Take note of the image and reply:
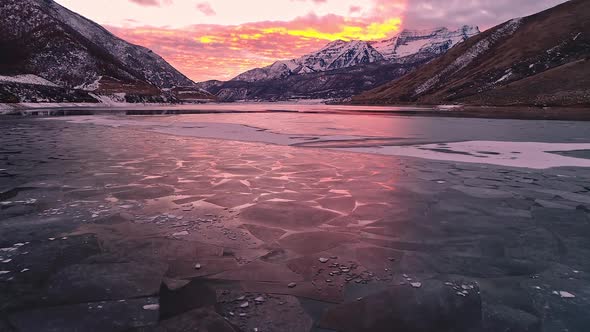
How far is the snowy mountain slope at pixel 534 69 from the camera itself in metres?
111

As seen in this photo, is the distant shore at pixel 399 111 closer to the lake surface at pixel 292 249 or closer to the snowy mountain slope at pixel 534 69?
the snowy mountain slope at pixel 534 69

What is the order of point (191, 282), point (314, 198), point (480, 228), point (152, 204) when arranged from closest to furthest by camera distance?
point (191, 282) → point (480, 228) → point (152, 204) → point (314, 198)

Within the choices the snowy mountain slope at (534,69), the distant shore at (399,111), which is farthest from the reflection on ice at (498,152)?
the snowy mountain slope at (534,69)

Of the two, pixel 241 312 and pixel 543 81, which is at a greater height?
pixel 543 81

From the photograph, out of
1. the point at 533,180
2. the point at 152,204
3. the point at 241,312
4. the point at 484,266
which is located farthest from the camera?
the point at 533,180

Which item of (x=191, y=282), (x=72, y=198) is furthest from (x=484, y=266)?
(x=72, y=198)

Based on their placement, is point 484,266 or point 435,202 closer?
point 484,266

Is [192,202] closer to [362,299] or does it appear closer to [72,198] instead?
[72,198]

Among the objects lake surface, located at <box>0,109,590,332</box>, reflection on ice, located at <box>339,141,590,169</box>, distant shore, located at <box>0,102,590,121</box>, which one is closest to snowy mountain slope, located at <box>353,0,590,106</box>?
distant shore, located at <box>0,102,590,121</box>

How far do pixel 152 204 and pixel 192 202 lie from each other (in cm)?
97

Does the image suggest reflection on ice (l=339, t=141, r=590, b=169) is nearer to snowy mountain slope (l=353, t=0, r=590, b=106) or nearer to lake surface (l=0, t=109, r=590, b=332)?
lake surface (l=0, t=109, r=590, b=332)

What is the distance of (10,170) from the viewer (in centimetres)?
1394

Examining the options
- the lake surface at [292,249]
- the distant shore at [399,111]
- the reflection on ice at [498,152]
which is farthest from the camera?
the distant shore at [399,111]

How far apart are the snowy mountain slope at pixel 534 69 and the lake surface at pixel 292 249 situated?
103m
